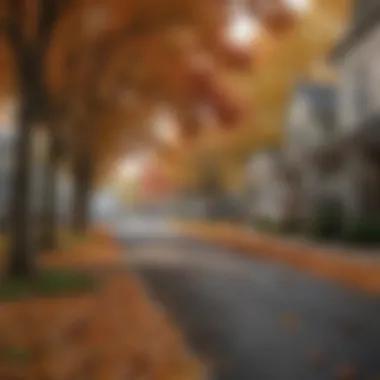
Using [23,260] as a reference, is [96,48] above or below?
above

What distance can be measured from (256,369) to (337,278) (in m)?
3.42

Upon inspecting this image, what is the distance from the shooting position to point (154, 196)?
319 inches

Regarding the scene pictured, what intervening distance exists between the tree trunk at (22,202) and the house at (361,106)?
6.61ft

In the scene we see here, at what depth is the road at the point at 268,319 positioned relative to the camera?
10.1ft

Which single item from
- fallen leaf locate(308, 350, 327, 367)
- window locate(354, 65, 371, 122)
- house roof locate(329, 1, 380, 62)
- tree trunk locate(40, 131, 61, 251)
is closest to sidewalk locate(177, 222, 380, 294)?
window locate(354, 65, 371, 122)

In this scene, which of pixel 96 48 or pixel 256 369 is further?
pixel 96 48

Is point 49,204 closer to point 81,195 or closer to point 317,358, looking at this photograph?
point 81,195

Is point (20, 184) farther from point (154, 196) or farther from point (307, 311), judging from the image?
point (154, 196)

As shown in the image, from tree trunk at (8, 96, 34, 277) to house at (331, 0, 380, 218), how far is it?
2.01m

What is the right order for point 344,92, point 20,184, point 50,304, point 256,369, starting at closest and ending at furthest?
point 256,369 < point 50,304 < point 20,184 < point 344,92

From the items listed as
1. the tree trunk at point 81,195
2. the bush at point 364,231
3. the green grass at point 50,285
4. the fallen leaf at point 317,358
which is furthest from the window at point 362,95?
the tree trunk at point 81,195

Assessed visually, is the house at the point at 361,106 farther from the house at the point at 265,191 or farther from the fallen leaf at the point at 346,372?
the fallen leaf at the point at 346,372

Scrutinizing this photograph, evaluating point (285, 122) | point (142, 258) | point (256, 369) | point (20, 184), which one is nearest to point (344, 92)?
point (285, 122)

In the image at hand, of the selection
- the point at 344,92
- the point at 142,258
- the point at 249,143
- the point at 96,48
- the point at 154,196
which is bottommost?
the point at 142,258
